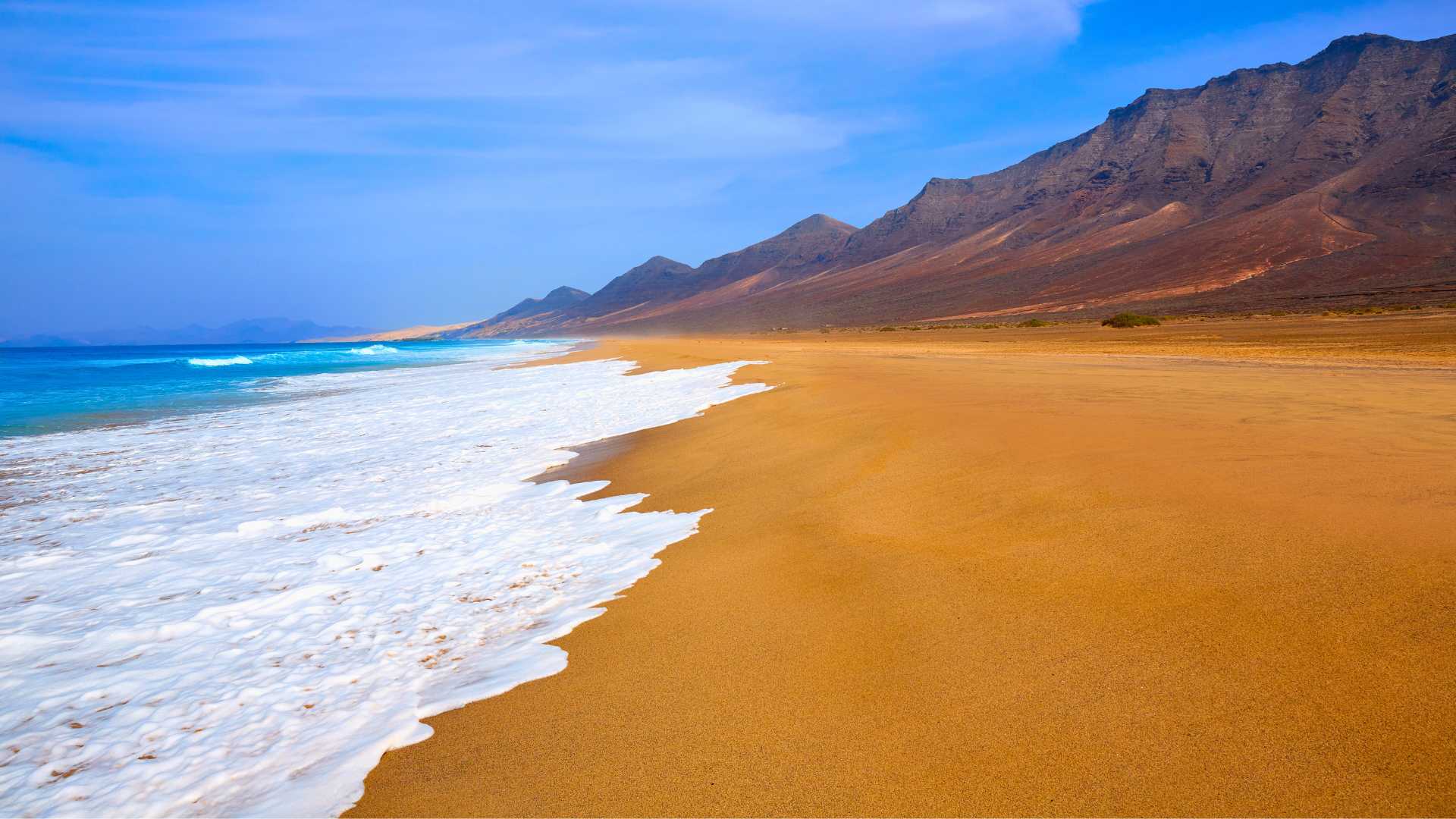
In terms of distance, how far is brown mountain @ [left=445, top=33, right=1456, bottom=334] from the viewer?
7094cm

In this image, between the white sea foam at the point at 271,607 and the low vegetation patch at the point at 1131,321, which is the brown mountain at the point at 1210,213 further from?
the white sea foam at the point at 271,607

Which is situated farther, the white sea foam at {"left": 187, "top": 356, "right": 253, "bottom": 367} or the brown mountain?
the brown mountain

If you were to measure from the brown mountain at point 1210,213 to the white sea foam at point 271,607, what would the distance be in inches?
2091

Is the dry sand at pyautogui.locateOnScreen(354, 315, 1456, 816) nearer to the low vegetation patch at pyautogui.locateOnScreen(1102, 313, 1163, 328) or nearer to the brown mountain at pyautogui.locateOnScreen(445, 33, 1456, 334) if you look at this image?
the low vegetation patch at pyautogui.locateOnScreen(1102, 313, 1163, 328)

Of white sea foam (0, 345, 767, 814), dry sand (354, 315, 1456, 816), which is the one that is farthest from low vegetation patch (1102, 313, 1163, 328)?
white sea foam (0, 345, 767, 814)

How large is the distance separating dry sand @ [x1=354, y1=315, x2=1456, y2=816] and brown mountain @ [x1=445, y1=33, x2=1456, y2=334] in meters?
50.2

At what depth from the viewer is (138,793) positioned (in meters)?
2.90

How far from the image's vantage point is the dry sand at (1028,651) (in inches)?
95.4

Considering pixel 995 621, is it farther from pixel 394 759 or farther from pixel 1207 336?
pixel 1207 336

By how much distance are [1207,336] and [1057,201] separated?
135317 millimetres

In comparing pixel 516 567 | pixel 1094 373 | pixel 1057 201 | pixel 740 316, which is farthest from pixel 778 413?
pixel 1057 201

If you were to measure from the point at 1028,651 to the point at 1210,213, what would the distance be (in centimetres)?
13107

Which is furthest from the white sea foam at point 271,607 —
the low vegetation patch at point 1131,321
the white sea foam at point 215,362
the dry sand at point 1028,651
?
the white sea foam at point 215,362

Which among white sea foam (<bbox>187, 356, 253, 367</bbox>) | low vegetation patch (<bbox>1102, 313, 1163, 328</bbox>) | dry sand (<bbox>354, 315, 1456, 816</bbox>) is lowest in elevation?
low vegetation patch (<bbox>1102, 313, 1163, 328</bbox>)
